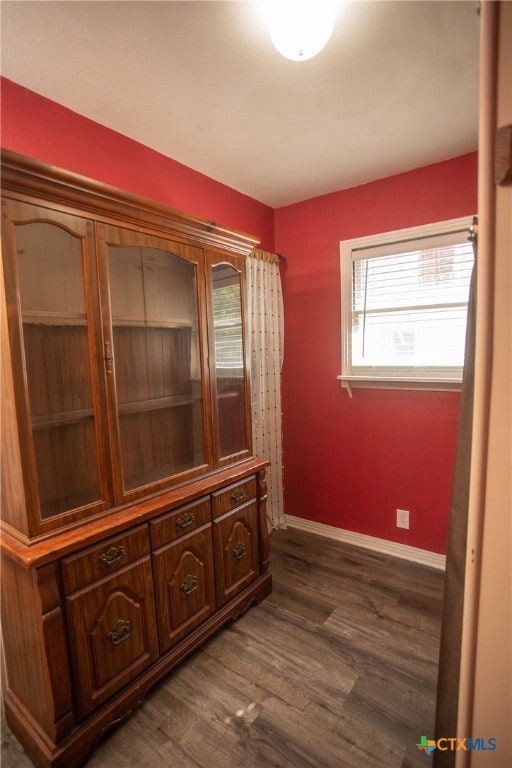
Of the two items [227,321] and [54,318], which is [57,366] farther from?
[227,321]

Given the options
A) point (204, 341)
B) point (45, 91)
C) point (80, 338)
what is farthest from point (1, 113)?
point (204, 341)

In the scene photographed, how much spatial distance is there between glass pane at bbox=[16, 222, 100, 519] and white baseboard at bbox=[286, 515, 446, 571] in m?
2.04

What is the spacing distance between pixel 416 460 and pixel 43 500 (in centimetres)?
221

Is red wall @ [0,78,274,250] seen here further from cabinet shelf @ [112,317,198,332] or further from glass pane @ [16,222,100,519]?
cabinet shelf @ [112,317,198,332]

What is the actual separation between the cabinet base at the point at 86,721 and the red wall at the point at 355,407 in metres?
1.49

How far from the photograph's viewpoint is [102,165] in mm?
1852

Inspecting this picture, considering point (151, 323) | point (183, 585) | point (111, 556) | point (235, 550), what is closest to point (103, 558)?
point (111, 556)

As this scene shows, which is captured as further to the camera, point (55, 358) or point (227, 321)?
point (227, 321)

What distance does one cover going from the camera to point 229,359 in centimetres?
206

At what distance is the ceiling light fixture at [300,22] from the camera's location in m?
1.16

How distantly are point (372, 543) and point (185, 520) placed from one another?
1671mm

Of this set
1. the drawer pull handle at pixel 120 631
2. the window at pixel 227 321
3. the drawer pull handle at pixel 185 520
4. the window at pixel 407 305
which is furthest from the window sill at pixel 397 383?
the drawer pull handle at pixel 120 631

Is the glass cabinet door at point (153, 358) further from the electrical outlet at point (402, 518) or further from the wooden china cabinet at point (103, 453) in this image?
the electrical outlet at point (402, 518)

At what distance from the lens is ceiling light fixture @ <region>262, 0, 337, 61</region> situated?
1.16m
